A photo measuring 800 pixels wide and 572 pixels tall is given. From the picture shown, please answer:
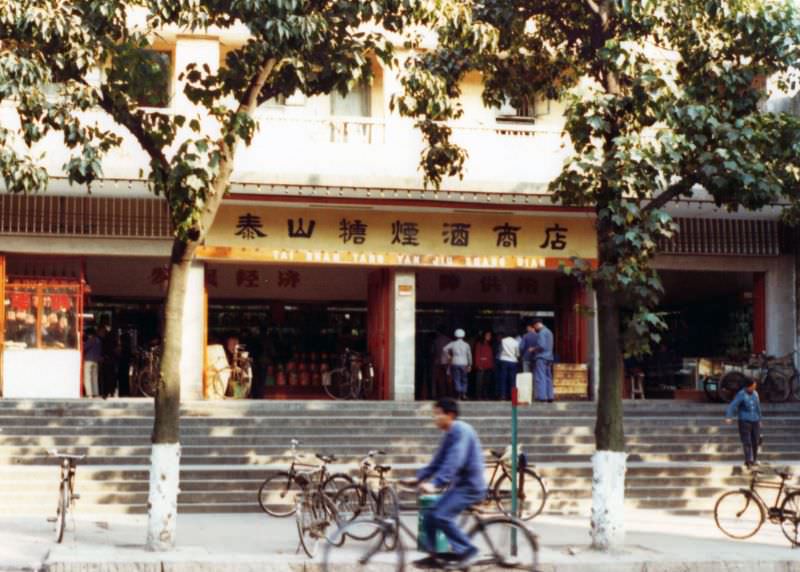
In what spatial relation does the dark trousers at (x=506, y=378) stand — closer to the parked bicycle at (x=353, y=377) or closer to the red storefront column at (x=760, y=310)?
the parked bicycle at (x=353, y=377)

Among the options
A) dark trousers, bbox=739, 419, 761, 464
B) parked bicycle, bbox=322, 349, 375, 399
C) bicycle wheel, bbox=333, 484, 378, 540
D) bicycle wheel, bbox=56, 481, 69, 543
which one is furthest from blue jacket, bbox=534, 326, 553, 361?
bicycle wheel, bbox=56, 481, 69, 543

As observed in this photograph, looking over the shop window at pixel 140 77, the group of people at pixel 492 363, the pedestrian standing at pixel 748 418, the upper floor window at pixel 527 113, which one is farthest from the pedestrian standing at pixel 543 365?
the shop window at pixel 140 77

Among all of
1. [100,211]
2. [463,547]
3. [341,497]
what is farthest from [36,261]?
[463,547]

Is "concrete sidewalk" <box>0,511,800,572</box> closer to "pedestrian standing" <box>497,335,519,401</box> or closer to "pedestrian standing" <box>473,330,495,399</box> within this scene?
"pedestrian standing" <box>497,335,519,401</box>

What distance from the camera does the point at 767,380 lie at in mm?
23344

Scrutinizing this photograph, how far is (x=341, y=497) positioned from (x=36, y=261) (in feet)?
35.2

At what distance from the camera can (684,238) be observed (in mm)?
23812

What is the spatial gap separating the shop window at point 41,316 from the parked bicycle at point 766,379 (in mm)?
12300

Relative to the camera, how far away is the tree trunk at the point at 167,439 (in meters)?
12.8

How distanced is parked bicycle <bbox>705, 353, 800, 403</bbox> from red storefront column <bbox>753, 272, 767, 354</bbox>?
3.51 ft

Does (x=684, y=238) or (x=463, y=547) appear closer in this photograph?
(x=463, y=547)

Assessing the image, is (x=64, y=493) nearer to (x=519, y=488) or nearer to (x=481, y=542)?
(x=481, y=542)

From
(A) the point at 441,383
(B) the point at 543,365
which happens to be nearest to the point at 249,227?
(A) the point at 441,383

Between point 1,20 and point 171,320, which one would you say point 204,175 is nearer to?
point 171,320
